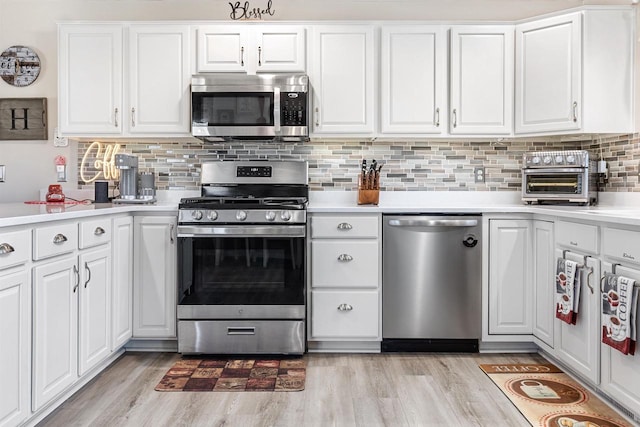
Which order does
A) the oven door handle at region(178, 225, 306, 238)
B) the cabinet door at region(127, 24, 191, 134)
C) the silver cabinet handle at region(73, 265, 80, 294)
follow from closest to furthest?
the silver cabinet handle at region(73, 265, 80, 294) → the oven door handle at region(178, 225, 306, 238) → the cabinet door at region(127, 24, 191, 134)

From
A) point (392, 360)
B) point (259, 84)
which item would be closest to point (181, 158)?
point (259, 84)

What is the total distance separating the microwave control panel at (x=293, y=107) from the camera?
122 inches

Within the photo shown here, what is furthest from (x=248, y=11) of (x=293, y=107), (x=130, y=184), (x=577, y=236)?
(x=577, y=236)

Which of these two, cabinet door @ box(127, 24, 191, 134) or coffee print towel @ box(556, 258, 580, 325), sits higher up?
cabinet door @ box(127, 24, 191, 134)

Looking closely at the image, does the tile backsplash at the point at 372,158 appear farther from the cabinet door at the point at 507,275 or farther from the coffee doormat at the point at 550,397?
the coffee doormat at the point at 550,397

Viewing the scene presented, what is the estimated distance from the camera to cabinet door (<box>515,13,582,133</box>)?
2949 mm

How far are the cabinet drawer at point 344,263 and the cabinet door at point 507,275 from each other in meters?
0.73

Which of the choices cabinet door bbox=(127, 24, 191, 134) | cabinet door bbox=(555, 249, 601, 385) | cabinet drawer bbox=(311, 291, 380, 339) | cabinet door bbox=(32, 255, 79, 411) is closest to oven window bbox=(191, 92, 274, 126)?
cabinet door bbox=(127, 24, 191, 134)

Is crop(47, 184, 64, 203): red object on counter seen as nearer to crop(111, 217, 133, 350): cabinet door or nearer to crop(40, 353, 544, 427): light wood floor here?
crop(111, 217, 133, 350): cabinet door

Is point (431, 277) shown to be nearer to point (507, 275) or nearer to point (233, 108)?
point (507, 275)

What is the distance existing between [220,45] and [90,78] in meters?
0.91

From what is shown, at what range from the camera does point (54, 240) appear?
1.98 m

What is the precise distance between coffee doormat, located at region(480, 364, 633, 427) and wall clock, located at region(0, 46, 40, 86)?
3.71 m

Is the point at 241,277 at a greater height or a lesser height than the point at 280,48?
lesser
